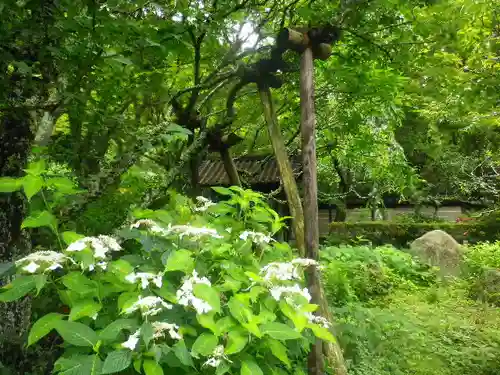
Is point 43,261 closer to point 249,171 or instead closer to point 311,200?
point 311,200

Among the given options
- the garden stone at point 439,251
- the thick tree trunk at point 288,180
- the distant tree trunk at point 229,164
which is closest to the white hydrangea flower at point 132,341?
the thick tree trunk at point 288,180

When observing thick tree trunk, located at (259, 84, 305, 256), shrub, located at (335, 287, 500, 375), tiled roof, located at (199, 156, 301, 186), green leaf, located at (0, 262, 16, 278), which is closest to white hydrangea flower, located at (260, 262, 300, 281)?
green leaf, located at (0, 262, 16, 278)

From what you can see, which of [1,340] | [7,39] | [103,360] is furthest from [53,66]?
[103,360]

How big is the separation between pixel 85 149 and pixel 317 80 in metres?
3.91

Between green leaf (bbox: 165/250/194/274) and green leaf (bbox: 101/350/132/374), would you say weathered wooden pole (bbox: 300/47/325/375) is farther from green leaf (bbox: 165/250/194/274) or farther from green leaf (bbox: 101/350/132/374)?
green leaf (bbox: 101/350/132/374)

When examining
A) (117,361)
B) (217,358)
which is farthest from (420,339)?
(117,361)

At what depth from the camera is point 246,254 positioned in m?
2.69

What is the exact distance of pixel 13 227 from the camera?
10.2 ft

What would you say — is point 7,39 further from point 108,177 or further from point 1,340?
point 1,340

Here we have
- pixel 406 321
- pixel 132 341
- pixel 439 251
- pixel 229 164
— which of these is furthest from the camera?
pixel 439 251

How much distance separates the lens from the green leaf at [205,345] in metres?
1.90

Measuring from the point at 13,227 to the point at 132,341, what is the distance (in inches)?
71.2

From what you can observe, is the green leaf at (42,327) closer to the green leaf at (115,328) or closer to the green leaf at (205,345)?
the green leaf at (115,328)

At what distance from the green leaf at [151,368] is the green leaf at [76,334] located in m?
0.25
